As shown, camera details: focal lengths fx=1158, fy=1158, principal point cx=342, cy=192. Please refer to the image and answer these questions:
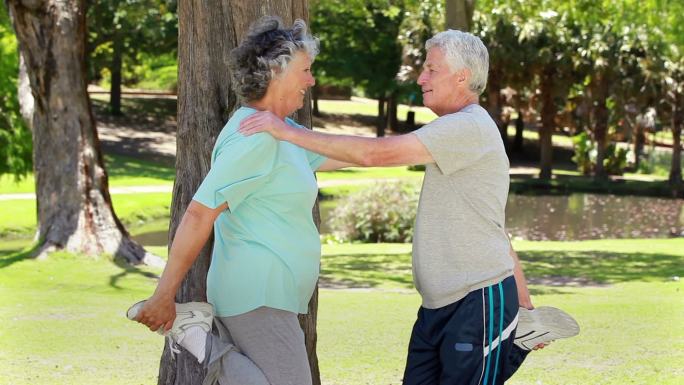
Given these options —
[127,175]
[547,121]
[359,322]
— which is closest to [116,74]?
[127,175]

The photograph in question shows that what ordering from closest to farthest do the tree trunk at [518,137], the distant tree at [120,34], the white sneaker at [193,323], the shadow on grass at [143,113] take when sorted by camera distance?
the white sneaker at [193,323] → the distant tree at [120,34] → the shadow on grass at [143,113] → the tree trunk at [518,137]

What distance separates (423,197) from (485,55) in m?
0.61

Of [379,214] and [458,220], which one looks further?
[379,214]

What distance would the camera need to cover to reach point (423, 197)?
14.7 feet

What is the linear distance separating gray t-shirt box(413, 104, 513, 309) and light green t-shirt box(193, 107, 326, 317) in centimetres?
51

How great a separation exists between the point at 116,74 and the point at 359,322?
45.1 m

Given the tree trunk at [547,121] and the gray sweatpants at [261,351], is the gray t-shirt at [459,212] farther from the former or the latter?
the tree trunk at [547,121]

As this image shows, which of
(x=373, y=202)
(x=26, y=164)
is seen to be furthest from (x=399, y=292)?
(x=26, y=164)

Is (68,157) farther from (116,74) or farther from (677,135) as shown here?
(116,74)

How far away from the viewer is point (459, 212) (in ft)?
14.4

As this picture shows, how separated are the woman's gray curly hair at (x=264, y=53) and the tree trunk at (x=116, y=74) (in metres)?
44.9

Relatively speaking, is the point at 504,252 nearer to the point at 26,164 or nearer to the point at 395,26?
the point at 26,164

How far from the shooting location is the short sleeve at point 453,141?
14.3 feet

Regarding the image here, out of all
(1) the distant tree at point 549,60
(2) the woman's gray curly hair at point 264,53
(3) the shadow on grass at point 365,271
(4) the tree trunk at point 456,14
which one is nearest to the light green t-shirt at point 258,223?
(2) the woman's gray curly hair at point 264,53
